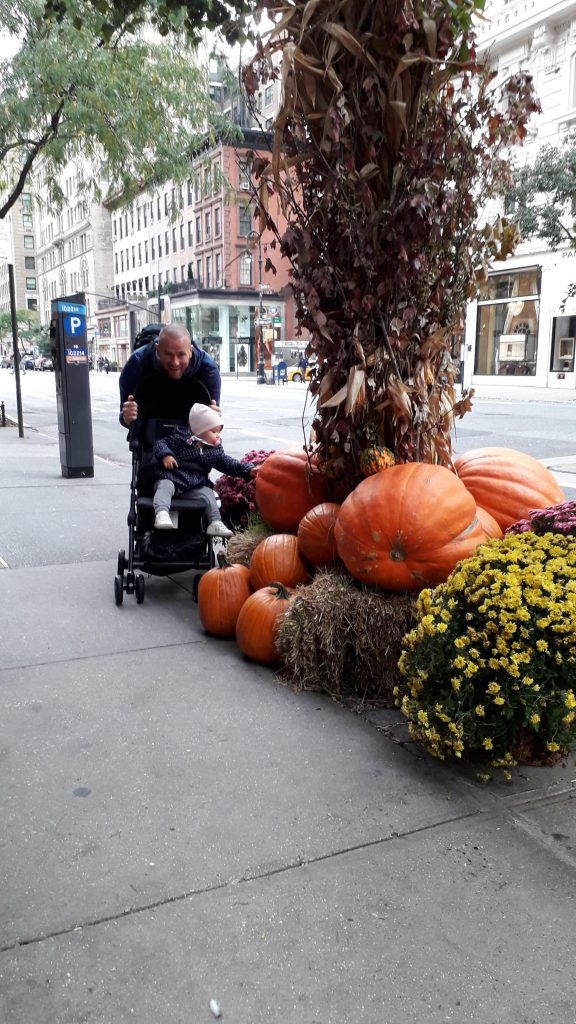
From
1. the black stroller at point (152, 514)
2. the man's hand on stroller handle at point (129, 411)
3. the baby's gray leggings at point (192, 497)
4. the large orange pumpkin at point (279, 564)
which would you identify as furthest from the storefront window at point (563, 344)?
the large orange pumpkin at point (279, 564)

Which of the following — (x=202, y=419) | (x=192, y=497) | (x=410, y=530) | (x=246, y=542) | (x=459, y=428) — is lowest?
(x=459, y=428)

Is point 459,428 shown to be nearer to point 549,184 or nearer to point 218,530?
point 549,184

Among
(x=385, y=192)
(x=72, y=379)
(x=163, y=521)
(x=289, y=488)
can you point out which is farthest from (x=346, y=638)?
(x=72, y=379)

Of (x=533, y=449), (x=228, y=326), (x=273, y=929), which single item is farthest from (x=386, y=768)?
(x=228, y=326)

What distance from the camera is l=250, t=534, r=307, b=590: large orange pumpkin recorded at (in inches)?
177

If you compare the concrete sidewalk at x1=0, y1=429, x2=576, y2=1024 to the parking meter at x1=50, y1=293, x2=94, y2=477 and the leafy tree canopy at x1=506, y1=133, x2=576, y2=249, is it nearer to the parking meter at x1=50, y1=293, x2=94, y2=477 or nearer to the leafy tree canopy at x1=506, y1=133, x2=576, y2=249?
the parking meter at x1=50, y1=293, x2=94, y2=477

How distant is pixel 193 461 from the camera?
550 cm

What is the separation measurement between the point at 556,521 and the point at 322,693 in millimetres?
1419

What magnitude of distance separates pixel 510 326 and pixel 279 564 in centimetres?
3820

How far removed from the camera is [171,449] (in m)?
5.47

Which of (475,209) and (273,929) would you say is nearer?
(273,929)

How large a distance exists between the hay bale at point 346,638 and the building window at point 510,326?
3671cm

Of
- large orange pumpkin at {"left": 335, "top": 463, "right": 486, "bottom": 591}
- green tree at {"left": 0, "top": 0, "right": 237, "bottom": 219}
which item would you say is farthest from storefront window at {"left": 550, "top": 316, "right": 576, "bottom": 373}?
large orange pumpkin at {"left": 335, "top": 463, "right": 486, "bottom": 591}

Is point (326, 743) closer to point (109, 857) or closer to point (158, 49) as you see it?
point (109, 857)
